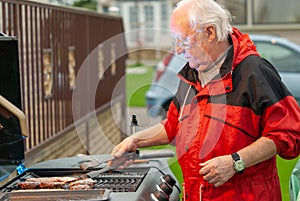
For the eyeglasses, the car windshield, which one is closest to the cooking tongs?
the eyeglasses

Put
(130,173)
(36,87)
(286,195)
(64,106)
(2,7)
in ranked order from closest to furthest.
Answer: (130,173)
(2,7)
(286,195)
(36,87)
(64,106)

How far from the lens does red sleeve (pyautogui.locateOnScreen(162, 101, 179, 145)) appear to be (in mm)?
3721

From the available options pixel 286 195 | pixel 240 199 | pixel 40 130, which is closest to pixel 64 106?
pixel 40 130

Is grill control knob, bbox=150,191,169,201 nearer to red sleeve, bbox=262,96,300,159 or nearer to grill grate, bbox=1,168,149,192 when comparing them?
grill grate, bbox=1,168,149,192

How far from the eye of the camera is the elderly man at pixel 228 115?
3268mm

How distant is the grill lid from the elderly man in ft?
A: 2.55

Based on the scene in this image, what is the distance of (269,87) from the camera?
329 cm

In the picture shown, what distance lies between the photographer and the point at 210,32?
11.0 feet

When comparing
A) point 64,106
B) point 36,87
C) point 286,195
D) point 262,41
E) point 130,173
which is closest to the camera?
point 130,173

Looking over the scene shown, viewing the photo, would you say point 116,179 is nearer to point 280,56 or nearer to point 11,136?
point 11,136

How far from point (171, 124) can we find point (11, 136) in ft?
2.67

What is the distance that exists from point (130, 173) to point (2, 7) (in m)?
2.45

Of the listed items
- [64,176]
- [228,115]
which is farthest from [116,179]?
[228,115]

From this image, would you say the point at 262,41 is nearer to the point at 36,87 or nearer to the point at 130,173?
the point at 36,87
